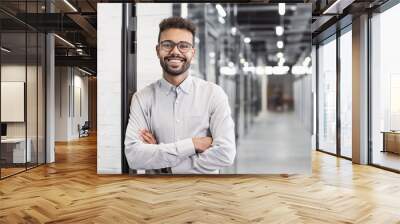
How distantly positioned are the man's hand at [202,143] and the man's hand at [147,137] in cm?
62

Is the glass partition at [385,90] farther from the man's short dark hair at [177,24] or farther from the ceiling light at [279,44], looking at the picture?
the man's short dark hair at [177,24]

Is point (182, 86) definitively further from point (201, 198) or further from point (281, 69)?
point (201, 198)

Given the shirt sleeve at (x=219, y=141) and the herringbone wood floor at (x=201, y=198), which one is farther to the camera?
the shirt sleeve at (x=219, y=141)

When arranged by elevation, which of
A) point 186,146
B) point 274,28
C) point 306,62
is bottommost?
point 186,146

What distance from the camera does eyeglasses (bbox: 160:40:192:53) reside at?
6.30 m

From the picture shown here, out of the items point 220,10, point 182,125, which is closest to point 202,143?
point 182,125

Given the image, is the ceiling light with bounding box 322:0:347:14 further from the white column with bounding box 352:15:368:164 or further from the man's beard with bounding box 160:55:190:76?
the man's beard with bounding box 160:55:190:76

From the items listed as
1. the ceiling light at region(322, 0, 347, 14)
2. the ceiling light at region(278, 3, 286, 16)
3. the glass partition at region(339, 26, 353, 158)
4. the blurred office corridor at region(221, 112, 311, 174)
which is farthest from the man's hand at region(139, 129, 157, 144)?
the glass partition at region(339, 26, 353, 158)

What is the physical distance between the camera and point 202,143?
620 cm

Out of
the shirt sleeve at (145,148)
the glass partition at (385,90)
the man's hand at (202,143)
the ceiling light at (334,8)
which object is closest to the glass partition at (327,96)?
the glass partition at (385,90)

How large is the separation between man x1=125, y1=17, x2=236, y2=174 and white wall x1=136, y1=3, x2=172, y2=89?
0.10 m

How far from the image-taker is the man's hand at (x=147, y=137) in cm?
624

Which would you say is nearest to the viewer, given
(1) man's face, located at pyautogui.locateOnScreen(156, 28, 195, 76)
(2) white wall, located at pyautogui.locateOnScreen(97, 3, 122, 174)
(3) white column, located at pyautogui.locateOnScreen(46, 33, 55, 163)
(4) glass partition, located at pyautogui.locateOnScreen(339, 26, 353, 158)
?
(1) man's face, located at pyautogui.locateOnScreen(156, 28, 195, 76)

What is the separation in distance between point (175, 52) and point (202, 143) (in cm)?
147
